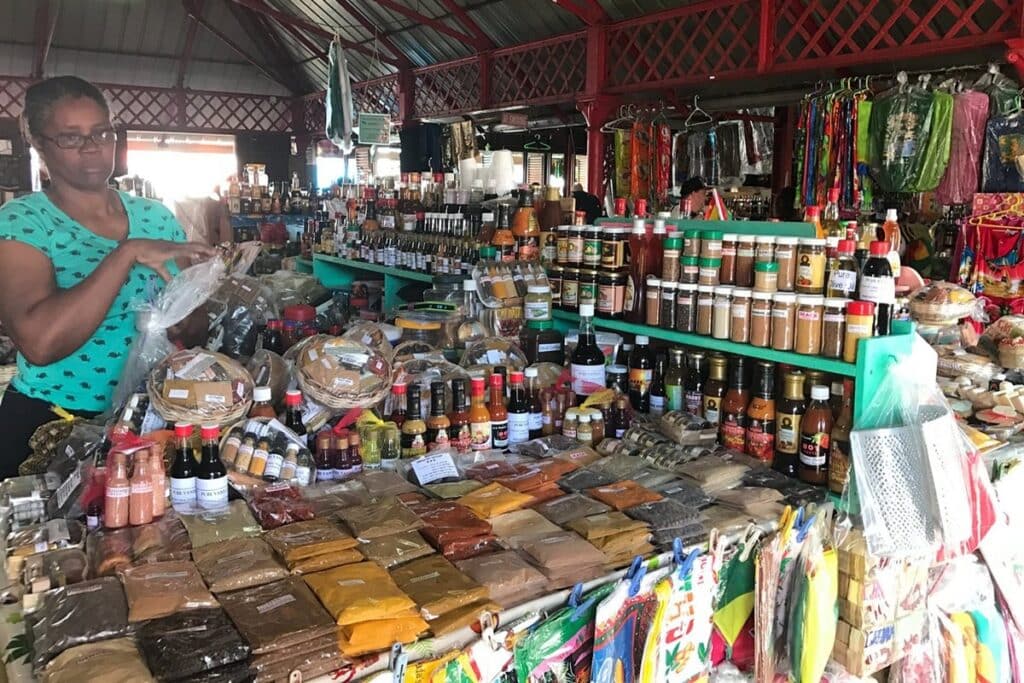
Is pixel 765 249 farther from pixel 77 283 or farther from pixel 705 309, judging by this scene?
pixel 77 283

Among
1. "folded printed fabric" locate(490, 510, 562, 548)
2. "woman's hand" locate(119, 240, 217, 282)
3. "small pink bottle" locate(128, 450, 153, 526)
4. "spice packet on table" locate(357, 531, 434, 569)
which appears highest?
"woman's hand" locate(119, 240, 217, 282)

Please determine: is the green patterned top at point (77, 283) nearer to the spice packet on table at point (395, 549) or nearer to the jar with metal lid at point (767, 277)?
the spice packet on table at point (395, 549)

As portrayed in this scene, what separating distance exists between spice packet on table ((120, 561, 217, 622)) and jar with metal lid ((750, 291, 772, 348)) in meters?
1.48

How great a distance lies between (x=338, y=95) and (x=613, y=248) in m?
4.14

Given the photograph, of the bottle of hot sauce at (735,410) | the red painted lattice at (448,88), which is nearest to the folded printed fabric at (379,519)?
the bottle of hot sauce at (735,410)

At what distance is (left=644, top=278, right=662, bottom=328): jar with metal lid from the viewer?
95.2 inches

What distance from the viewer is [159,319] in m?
2.24

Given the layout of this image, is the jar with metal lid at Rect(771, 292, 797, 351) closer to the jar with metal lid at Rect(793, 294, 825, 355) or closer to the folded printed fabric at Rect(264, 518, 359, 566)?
the jar with metal lid at Rect(793, 294, 825, 355)

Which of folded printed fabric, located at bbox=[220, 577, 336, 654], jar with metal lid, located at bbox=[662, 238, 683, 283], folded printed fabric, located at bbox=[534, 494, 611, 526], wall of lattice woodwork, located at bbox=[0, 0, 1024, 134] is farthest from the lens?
wall of lattice woodwork, located at bbox=[0, 0, 1024, 134]

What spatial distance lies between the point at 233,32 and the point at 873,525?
13.8m

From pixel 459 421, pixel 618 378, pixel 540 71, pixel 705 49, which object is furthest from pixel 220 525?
pixel 540 71

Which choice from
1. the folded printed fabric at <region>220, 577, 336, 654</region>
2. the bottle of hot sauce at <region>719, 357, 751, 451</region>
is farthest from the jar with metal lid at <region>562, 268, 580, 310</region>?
the folded printed fabric at <region>220, 577, 336, 654</region>

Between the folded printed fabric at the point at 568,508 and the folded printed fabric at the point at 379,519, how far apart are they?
0.31 meters

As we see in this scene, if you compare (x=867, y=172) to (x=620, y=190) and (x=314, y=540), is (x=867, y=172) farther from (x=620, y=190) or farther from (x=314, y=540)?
(x=314, y=540)
